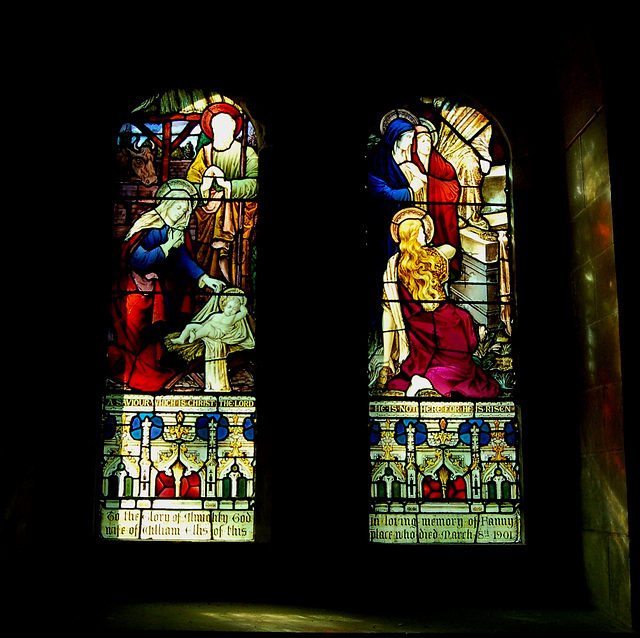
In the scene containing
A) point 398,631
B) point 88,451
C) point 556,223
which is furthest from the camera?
point 556,223

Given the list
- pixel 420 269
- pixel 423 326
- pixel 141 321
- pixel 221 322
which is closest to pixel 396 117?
pixel 420 269

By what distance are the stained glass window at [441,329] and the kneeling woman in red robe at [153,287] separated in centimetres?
105

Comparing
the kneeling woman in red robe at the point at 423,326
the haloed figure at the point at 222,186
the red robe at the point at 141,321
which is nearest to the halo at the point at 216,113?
the haloed figure at the point at 222,186

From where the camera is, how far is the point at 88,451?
4801 mm

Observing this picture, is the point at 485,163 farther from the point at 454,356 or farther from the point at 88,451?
the point at 88,451

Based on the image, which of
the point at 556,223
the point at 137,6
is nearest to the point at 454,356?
the point at 556,223

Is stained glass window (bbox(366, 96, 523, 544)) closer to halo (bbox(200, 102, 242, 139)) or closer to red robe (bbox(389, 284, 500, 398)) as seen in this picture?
red robe (bbox(389, 284, 500, 398))

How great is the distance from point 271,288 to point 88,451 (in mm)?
1291

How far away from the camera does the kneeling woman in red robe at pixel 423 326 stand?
5.05 m

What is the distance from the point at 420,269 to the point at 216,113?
5.01 ft

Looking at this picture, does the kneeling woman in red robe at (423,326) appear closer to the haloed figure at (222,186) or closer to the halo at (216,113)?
the haloed figure at (222,186)

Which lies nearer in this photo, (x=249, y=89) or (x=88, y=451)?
(x=88, y=451)

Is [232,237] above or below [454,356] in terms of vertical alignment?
above

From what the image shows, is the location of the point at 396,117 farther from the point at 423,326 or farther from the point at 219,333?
the point at 219,333
